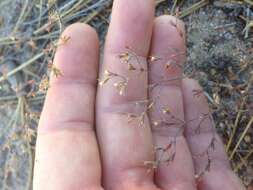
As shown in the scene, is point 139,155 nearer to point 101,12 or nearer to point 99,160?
point 99,160

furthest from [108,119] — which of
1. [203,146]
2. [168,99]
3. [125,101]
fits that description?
[203,146]

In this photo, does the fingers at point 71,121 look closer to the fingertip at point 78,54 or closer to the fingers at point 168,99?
the fingertip at point 78,54

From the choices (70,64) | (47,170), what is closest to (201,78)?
(70,64)

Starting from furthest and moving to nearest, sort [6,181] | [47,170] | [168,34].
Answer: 1. [6,181]
2. [168,34]
3. [47,170]

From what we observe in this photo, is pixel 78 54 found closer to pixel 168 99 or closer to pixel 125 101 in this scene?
pixel 125 101

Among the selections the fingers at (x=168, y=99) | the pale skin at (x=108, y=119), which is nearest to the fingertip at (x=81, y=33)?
the pale skin at (x=108, y=119)
